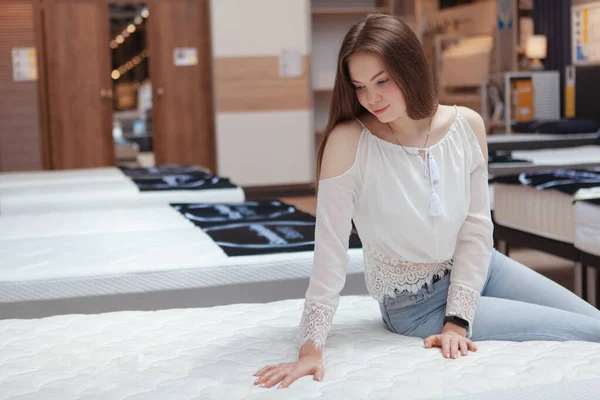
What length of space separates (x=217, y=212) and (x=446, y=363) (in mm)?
1989

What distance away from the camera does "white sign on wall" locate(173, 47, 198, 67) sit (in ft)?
23.1

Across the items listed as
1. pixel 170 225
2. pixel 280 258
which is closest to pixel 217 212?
pixel 170 225

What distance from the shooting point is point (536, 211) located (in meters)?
3.30

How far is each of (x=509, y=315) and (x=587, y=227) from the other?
143 cm

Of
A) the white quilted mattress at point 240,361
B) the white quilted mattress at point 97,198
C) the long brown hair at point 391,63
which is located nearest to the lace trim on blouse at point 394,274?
the white quilted mattress at point 240,361

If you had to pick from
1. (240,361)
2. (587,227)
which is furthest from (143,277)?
(587,227)

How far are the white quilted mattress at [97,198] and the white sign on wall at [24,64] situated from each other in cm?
299

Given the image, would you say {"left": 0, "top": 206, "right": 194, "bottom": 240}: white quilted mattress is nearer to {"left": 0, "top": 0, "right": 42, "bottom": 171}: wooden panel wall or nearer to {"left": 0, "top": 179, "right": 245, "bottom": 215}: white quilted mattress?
{"left": 0, "top": 179, "right": 245, "bottom": 215}: white quilted mattress

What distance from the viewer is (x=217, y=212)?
10.7 ft

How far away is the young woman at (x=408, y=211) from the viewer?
1435 millimetres

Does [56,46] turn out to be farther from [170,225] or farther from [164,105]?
[170,225]

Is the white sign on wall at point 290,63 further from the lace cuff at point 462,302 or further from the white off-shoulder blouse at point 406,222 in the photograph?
the lace cuff at point 462,302

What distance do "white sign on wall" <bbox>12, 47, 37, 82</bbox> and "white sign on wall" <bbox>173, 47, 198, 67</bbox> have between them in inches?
47.6

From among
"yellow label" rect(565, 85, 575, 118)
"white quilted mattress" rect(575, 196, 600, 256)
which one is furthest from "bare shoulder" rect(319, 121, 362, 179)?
"yellow label" rect(565, 85, 575, 118)
